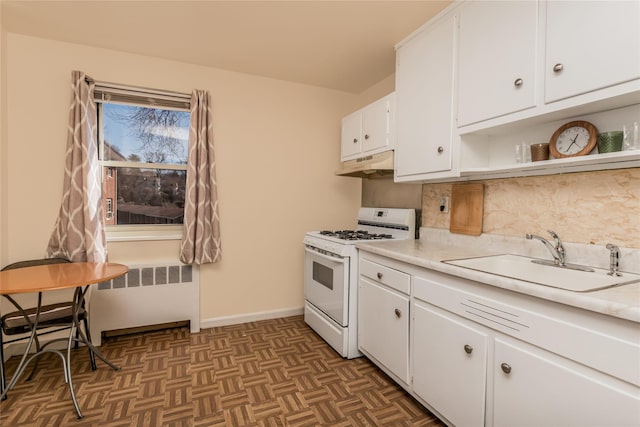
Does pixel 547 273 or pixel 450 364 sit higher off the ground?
pixel 547 273

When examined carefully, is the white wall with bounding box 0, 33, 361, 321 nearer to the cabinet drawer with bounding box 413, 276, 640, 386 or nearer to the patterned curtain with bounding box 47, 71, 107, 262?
the patterned curtain with bounding box 47, 71, 107, 262

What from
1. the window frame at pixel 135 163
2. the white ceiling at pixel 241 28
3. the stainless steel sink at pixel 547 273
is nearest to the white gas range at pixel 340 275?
the stainless steel sink at pixel 547 273

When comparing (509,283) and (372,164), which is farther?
(372,164)

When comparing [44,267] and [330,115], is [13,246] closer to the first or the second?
[44,267]

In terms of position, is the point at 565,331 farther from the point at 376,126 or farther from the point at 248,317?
the point at 248,317

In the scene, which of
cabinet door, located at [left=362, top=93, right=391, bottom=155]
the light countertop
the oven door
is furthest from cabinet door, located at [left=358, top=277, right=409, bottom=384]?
cabinet door, located at [left=362, top=93, right=391, bottom=155]

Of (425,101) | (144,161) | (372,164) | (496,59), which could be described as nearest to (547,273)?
(496,59)

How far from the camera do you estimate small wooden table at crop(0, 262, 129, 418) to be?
1700 mm

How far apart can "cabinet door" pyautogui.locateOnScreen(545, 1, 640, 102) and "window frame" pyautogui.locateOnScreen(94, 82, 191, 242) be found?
9.08 feet

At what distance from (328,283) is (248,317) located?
109cm

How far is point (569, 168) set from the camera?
1.63 metres

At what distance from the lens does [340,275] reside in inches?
95.5

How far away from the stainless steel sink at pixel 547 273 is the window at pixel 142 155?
2.55 meters

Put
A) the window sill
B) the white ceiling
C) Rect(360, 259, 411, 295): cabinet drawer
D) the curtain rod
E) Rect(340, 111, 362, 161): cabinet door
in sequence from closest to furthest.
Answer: Rect(360, 259, 411, 295): cabinet drawer
the white ceiling
the curtain rod
the window sill
Rect(340, 111, 362, 161): cabinet door
